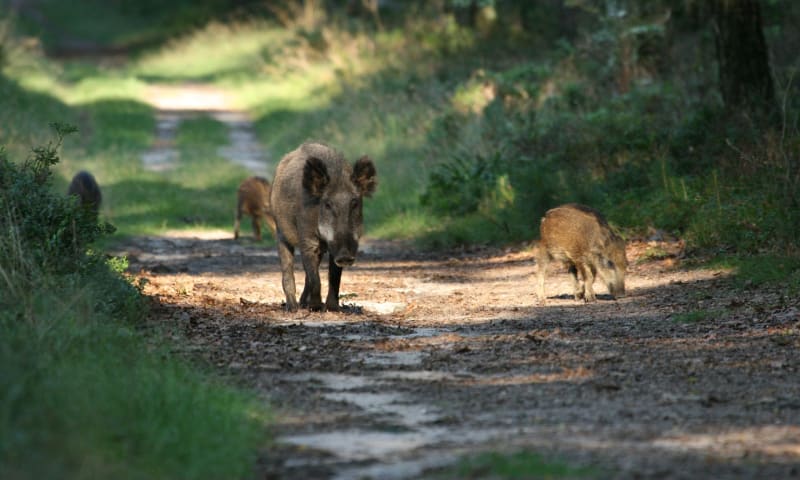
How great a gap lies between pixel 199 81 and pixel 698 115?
1211 inches

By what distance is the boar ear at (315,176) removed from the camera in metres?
12.3

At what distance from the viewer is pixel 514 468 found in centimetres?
635

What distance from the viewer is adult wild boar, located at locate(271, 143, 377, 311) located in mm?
12164

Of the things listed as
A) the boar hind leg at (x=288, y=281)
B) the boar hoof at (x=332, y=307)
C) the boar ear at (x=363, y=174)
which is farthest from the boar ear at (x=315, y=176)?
the boar hoof at (x=332, y=307)

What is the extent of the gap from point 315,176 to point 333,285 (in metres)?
1.04

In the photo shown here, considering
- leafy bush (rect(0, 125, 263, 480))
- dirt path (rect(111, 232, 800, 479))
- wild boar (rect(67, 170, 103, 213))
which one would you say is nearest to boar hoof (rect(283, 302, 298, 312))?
dirt path (rect(111, 232, 800, 479))

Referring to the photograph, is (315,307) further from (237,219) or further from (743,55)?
(743,55)

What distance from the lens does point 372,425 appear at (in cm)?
764

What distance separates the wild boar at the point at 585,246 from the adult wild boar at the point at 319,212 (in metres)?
1.93

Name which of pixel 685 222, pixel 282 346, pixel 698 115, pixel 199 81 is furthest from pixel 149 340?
pixel 199 81

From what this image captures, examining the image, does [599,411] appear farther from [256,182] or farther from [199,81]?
[199,81]

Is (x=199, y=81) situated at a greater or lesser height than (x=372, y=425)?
greater

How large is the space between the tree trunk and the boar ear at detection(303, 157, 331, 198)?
7809mm

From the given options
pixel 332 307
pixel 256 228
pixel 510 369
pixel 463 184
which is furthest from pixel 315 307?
pixel 463 184
